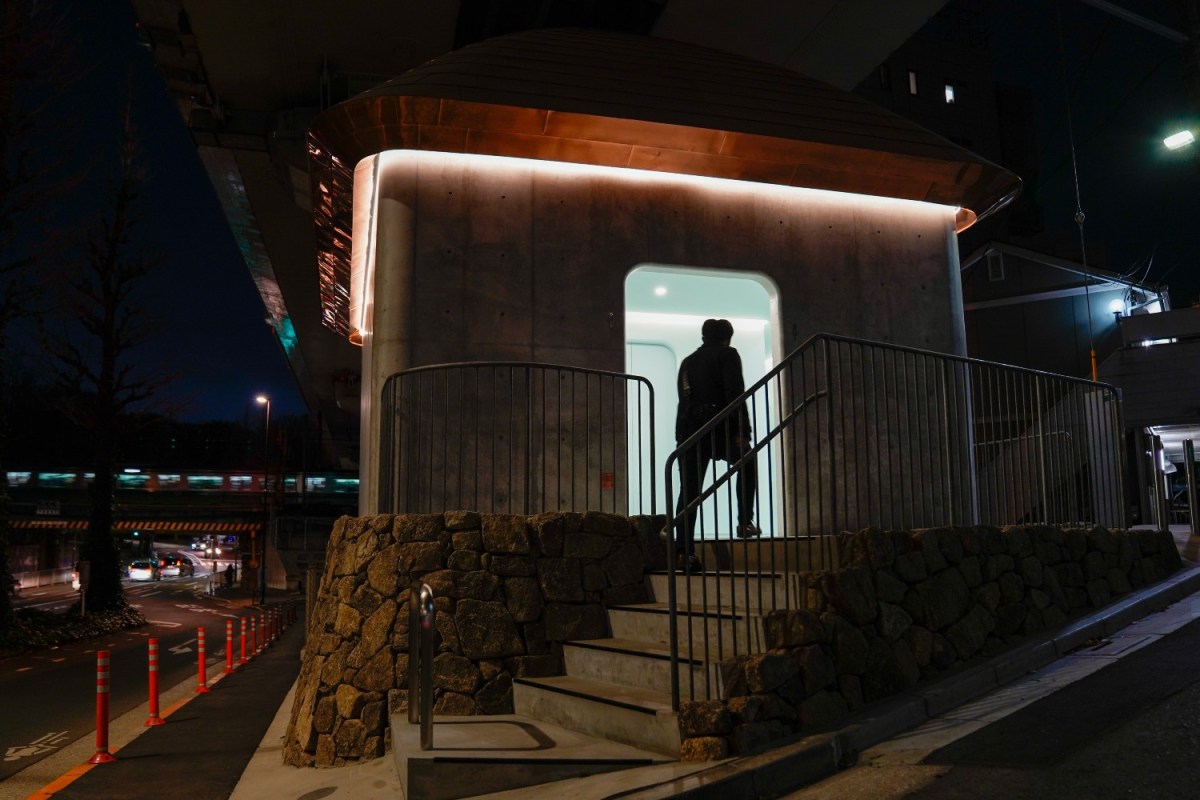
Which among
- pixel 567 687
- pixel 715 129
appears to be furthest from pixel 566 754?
pixel 715 129

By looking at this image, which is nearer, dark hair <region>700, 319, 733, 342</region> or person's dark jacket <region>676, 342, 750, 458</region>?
person's dark jacket <region>676, 342, 750, 458</region>

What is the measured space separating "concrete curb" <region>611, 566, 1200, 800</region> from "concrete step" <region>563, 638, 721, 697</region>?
556 millimetres

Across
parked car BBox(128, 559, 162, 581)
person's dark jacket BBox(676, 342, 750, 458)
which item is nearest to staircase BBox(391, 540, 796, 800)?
person's dark jacket BBox(676, 342, 750, 458)

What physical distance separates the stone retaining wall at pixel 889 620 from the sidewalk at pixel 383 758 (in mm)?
151

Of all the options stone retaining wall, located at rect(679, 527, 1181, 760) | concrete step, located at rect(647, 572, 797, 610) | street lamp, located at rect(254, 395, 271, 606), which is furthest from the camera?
street lamp, located at rect(254, 395, 271, 606)

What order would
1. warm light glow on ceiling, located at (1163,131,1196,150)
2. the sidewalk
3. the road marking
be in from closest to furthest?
the sidewalk, the road marking, warm light glow on ceiling, located at (1163,131,1196,150)

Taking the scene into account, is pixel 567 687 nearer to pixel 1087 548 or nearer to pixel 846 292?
pixel 1087 548

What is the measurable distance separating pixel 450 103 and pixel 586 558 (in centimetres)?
448

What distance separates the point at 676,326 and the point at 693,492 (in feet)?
17.3

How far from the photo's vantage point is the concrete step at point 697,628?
5398 millimetres

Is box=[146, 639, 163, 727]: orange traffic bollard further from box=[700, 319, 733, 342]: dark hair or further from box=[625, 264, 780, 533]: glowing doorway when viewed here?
box=[700, 319, 733, 342]: dark hair

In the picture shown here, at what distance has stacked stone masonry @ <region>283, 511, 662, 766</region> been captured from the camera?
6957 mm

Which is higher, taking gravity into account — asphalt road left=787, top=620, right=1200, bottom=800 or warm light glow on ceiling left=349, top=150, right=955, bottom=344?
warm light glow on ceiling left=349, top=150, right=955, bottom=344

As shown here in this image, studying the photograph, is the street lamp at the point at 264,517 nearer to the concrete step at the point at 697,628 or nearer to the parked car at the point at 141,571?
the parked car at the point at 141,571
